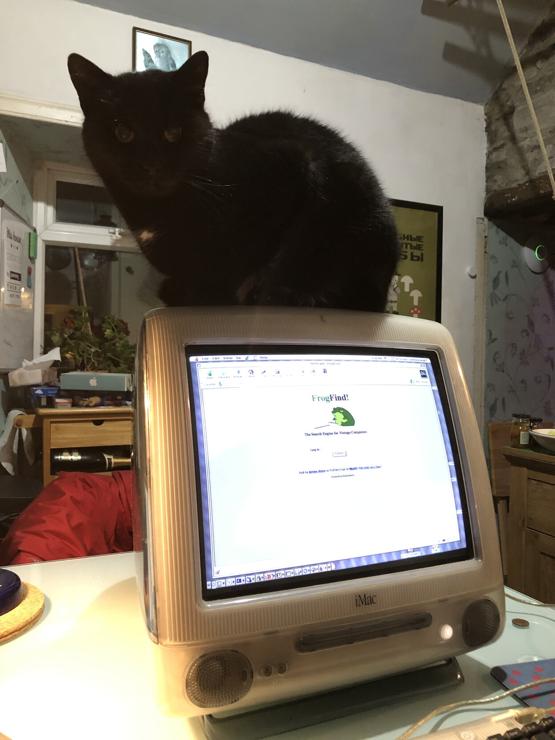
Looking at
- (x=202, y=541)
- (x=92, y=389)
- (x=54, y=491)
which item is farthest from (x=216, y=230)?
(x=92, y=389)

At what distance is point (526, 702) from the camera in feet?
1.36

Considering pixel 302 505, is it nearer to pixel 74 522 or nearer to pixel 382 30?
pixel 74 522

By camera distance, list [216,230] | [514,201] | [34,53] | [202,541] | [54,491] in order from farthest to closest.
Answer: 1. [514,201]
2. [34,53]
3. [54,491]
4. [216,230]
5. [202,541]

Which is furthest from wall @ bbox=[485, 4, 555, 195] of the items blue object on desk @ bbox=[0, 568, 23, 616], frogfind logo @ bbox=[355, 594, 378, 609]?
blue object on desk @ bbox=[0, 568, 23, 616]

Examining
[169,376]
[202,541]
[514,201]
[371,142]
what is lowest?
[202,541]

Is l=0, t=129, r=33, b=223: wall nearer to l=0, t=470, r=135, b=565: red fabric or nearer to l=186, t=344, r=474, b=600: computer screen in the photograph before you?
l=0, t=470, r=135, b=565: red fabric

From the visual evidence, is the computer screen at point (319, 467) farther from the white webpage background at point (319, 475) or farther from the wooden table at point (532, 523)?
the wooden table at point (532, 523)

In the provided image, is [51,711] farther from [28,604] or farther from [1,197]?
[1,197]

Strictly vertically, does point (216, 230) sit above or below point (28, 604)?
above

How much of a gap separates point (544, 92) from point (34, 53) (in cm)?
191

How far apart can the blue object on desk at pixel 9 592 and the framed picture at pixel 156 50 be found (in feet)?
5.49

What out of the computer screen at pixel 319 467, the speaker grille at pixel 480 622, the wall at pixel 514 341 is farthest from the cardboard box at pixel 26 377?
the wall at pixel 514 341

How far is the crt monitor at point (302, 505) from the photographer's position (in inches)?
13.8

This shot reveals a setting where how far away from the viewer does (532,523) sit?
1.69 m
